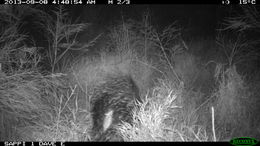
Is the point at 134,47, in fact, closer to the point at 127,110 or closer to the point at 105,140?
the point at 127,110

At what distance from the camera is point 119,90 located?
4.53 m

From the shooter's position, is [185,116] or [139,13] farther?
[139,13]

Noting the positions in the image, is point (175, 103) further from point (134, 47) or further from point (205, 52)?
point (205, 52)

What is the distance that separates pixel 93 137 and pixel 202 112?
2385 mm

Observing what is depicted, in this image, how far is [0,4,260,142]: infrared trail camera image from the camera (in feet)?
11.1

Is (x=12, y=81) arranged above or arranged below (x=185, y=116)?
above

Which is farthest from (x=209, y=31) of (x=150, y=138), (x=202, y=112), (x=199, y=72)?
(x=150, y=138)

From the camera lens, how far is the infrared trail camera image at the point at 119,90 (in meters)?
3.37

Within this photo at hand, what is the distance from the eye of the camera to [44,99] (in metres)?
4.43

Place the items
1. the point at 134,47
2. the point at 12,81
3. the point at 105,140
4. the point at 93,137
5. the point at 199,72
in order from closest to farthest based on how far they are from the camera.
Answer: the point at 105,140 < the point at 93,137 < the point at 12,81 < the point at 199,72 < the point at 134,47

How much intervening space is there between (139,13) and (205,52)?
333 centimetres

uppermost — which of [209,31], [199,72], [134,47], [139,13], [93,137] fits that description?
[139,13]

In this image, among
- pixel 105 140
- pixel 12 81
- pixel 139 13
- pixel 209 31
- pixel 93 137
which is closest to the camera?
pixel 105 140

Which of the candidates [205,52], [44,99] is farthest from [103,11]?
[44,99]
